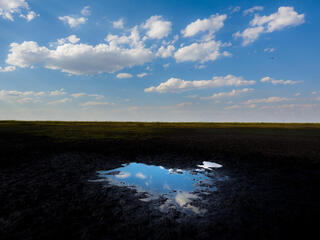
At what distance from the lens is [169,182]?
11.0m

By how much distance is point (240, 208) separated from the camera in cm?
751

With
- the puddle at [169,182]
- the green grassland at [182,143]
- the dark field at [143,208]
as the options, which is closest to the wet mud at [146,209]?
the dark field at [143,208]

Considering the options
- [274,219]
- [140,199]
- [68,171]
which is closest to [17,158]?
[68,171]

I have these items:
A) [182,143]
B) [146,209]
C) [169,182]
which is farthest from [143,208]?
[182,143]

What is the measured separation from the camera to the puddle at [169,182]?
812cm

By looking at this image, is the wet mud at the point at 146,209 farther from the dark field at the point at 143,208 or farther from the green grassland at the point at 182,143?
the green grassland at the point at 182,143

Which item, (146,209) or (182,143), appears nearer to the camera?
(146,209)

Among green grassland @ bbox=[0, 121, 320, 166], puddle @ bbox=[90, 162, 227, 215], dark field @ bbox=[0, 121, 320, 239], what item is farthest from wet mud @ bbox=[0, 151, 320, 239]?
green grassland @ bbox=[0, 121, 320, 166]

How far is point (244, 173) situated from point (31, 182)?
13.7 meters

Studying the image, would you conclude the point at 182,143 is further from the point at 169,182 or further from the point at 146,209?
the point at 146,209

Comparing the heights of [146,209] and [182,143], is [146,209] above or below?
below

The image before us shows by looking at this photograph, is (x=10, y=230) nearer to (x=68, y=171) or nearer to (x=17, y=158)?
(x=68, y=171)

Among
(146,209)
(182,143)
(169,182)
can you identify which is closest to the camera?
(146,209)

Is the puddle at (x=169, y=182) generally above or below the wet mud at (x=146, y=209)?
below
